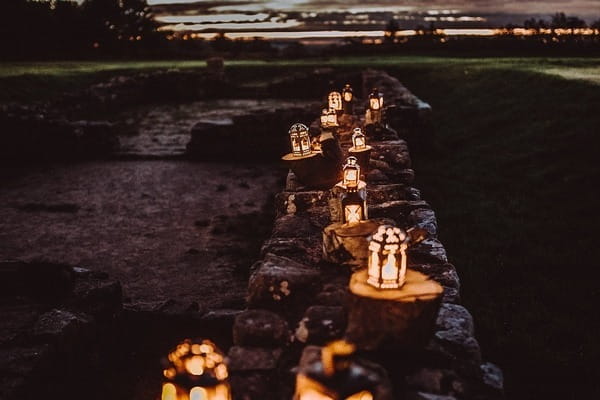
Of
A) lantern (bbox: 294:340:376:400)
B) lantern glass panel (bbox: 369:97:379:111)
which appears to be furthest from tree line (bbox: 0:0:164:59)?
lantern (bbox: 294:340:376:400)

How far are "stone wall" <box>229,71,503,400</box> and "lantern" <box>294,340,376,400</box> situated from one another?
8 cm

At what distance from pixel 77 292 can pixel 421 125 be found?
8.75 meters

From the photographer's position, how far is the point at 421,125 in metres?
11.5

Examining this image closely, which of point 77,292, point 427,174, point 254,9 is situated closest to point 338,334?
point 77,292

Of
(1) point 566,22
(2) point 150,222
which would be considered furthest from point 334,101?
(1) point 566,22

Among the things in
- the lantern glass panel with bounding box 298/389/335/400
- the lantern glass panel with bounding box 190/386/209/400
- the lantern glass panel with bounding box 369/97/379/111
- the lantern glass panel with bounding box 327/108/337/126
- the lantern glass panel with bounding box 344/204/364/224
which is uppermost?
the lantern glass panel with bounding box 369/97/379/111

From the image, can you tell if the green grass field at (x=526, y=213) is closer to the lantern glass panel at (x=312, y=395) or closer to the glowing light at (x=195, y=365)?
the lantern glass panel at (x=312, y=395)

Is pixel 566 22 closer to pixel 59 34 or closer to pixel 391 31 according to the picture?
pixel 391 31

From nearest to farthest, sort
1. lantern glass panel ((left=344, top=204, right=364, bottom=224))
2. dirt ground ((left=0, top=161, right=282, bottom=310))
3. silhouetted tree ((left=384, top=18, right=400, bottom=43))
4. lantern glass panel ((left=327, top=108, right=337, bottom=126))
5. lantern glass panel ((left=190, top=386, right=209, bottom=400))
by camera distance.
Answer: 1. lantern glass panel ((left=190, top=386, right=209, bottom=400))
2. lantern glass panel ((left=344, top=204, right=364, bottom=224))
3. dirt ground ((left=0, top=161, right=282, bottom=310))
4. lantern glass panel ((left=327, top=108, right=337, bottom=126))
5. silhouetted tree ((left=384, top=18, right=400, bottom=43))

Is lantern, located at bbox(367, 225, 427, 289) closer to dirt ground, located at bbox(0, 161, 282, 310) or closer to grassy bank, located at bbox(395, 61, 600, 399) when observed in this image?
grassy bank, located at bbox(395, 61, 600, 399)

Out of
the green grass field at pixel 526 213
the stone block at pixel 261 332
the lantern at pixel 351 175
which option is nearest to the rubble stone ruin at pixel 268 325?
the stone block at pixel 261 332

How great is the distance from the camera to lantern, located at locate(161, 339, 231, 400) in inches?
92.0

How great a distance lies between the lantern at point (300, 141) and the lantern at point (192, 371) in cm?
278

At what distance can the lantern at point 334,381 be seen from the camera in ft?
6.59
